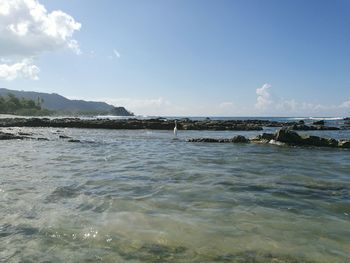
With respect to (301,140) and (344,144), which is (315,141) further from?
(344,144)

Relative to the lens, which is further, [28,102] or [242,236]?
[28,102]

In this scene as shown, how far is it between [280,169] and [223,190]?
552cm

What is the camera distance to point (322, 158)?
19188 millimetres

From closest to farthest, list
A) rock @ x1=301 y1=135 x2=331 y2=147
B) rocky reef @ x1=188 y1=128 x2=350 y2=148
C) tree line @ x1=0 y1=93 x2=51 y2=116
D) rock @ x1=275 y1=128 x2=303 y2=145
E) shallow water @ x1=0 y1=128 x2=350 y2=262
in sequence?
shallow water @ x1=0 y1=128 x2=350 y2=262
rocky reef @ x1=188 y1=128 x2=350 y2=148
rock @ x1=301 y1=135 x2=331 y2=147
rock @ x1=275 y1=128 x2=303 y2=145
tree line @ x1=0 y1=93 x2=51 y2=116

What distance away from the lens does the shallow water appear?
563 cm

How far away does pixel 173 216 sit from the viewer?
7.57 meters

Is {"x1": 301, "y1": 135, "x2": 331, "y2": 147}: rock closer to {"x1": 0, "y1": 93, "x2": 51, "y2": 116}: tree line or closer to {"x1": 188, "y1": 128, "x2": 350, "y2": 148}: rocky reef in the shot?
{"x1": 188, "y1": 128, "x2": 350, "y2": 148}: rocky reef

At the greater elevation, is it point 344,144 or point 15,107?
point 15,107

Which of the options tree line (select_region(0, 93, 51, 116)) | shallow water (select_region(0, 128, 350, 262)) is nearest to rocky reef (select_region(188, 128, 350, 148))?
shallow water (select_region(0, 128, 350, 262))

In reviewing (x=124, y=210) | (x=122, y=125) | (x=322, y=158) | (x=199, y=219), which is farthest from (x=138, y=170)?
(x=122, y=125)

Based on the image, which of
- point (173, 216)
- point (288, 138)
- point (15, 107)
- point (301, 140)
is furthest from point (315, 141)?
point (15, 107)

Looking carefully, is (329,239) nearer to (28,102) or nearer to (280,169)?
(280,169)

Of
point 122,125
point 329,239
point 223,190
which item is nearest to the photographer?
point 329,239

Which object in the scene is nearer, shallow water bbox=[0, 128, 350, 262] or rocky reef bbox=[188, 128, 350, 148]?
shallow water bbox=[0, 128, 350, 262]
